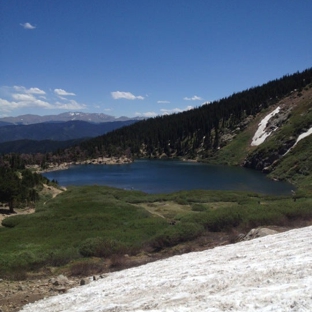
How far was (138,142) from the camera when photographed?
644 feet

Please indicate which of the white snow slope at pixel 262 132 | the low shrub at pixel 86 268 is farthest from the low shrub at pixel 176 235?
the white snow slope at pixel 262 132

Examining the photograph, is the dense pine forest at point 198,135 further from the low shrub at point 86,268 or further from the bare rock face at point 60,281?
the bare rock face at point 60,281

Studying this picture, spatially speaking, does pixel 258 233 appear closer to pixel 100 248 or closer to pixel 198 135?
pixel 100 248

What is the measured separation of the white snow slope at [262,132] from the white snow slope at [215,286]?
119m

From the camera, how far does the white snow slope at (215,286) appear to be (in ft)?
29.9

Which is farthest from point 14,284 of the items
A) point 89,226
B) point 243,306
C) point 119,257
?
point 89,226

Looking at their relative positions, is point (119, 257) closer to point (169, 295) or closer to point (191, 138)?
point (169, 295)

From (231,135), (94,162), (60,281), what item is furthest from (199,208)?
(94,162)

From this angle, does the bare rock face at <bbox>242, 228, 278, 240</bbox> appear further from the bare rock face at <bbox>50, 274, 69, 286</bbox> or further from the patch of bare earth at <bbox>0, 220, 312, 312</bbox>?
the bare rock face at <bbox>50, 274, 69, 286</bbox>

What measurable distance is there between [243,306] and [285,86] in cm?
18040

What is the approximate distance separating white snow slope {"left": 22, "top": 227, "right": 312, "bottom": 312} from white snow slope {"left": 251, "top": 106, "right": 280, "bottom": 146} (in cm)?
11886

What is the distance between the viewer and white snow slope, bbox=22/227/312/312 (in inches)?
358

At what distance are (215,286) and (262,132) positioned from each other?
132 meters

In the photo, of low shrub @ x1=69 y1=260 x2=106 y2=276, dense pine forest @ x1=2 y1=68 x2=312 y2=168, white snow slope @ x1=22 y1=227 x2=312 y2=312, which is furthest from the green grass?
dense pine forest @ x1=2 y1=68 x2=312 y2=168
